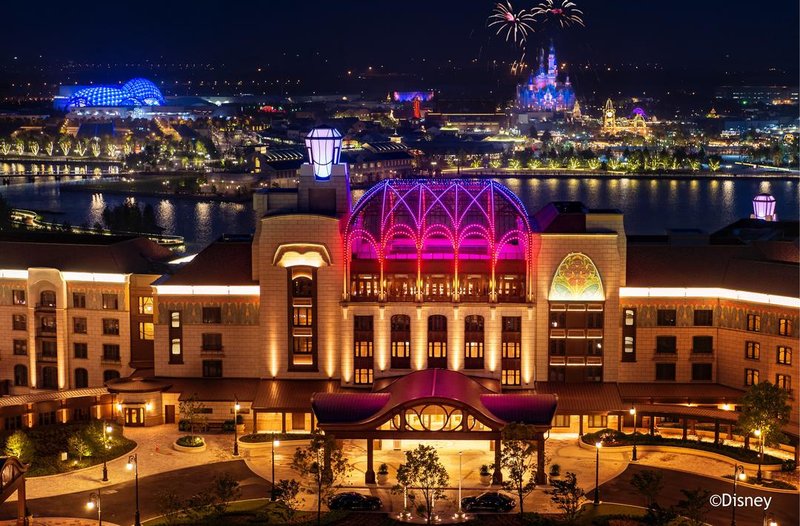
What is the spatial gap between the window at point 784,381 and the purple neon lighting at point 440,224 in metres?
7.22

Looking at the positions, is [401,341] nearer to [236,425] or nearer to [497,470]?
[236,425]

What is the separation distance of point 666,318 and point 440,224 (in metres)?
6.62

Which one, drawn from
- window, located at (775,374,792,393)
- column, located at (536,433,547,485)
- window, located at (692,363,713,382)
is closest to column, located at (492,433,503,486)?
column, located at (536,433,547,485)

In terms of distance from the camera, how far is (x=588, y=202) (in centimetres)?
10775

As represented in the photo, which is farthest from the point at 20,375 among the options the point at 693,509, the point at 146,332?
the point at 693,509

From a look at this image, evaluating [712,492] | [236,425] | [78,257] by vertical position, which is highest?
[78,257]

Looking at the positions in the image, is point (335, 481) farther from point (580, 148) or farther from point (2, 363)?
point (580, 148)

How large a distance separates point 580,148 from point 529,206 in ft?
248

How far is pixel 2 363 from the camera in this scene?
34844 millimetres

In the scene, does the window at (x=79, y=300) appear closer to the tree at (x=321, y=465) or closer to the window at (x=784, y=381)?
the tree at (x=321, y=465)

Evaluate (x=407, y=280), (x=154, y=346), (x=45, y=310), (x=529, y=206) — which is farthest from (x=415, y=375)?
(x=529, y=206)

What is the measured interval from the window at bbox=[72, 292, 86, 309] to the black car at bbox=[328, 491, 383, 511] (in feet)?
41.5

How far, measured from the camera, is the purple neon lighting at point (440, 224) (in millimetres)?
31578

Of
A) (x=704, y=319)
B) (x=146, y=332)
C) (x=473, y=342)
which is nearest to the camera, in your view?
(x=473, y=342)
